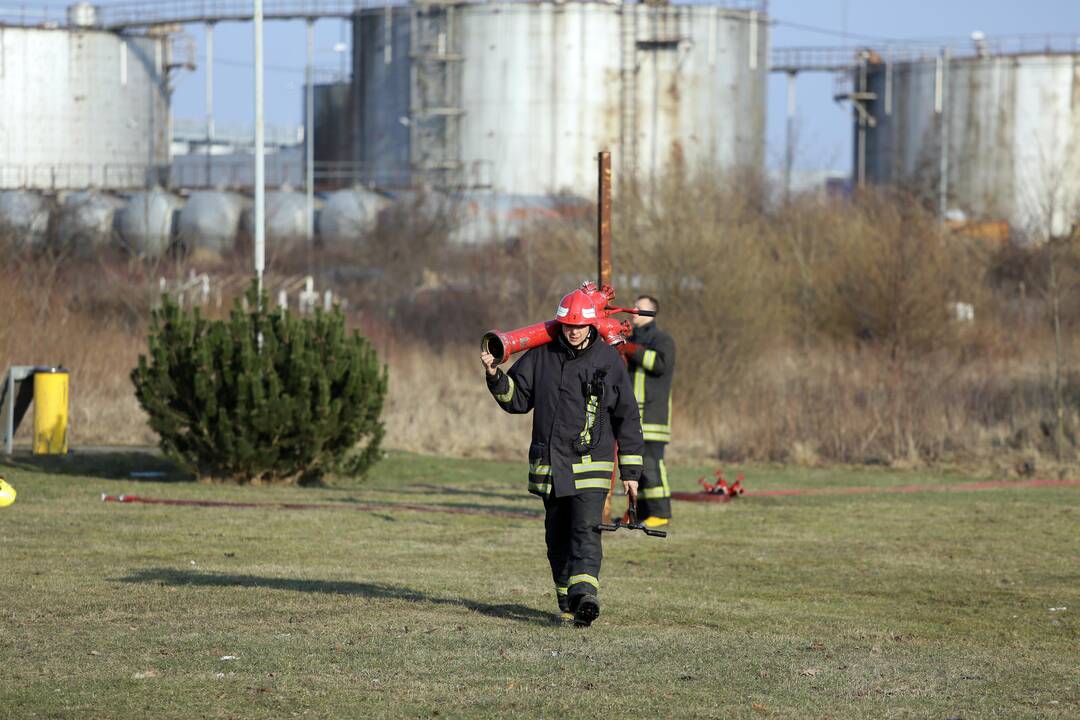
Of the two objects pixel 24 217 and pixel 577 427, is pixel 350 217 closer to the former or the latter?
pixel 24 217

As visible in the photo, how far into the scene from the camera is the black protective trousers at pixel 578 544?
8656 millimetres

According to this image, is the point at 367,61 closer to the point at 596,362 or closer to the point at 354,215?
the point at 354,215

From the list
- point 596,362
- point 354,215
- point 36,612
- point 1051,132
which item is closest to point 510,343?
point 596,362

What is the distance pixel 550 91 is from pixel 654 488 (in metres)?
37.0

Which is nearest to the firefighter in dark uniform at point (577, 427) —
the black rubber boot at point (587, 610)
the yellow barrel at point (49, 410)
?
the black rubber boot at point (587, 610)

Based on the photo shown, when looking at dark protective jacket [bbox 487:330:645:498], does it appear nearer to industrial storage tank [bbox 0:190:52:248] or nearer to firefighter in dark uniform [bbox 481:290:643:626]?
firefighter in dark uniform [bbox 481:290:643:626]

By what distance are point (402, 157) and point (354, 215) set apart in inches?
178

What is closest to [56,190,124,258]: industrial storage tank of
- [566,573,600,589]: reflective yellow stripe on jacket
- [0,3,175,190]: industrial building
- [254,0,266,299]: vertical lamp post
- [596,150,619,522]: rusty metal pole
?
[0,3,175,190]: industrial building

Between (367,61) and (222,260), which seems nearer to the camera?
(222,260)

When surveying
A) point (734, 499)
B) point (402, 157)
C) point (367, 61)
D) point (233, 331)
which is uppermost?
point (367, 61)

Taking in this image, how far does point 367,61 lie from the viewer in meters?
52.6

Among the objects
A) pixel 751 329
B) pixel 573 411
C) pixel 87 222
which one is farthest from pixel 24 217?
pixel 573 411

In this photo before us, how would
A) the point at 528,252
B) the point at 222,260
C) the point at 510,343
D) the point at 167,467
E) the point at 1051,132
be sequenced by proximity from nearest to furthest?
1. the point at 510,343
2. the point at 167,467
3. the point at 528,252
4. the point at 222,260
5. the point at 1051,132

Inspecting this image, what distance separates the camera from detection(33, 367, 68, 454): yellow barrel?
18719 mm
